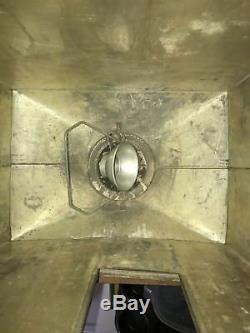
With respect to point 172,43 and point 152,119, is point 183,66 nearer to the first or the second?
point 172,43

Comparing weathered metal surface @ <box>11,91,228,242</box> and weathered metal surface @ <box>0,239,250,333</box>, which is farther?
weathered metal surface @ <box>11,91,228,242</box>

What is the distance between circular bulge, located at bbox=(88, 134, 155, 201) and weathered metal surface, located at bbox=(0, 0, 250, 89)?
26cm

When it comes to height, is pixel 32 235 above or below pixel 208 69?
below

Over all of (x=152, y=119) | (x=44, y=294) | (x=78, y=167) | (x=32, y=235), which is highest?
(x=152, y=119)

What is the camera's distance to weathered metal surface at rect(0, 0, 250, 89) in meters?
0.91

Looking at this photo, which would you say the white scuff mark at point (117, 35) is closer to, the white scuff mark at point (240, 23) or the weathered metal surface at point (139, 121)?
the white scuff mark at point (240, 23)

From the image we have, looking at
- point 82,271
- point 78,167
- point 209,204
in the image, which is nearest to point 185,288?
point 82,271

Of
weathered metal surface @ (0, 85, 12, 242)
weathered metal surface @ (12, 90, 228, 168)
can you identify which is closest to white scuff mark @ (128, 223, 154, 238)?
weathered metal surface @ (12, 90, 228, 168)

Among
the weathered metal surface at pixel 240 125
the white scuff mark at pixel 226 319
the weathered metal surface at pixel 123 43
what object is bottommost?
the white scuff mark at pixel 226 319

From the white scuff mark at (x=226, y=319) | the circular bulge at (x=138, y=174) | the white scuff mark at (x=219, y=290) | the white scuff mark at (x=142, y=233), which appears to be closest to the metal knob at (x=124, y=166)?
the circular bulge at (x=138, y=174)

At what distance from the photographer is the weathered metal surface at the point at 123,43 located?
0.91 meters

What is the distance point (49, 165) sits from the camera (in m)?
1.51

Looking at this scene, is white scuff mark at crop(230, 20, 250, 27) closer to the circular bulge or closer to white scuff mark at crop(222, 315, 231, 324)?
the circular bulge

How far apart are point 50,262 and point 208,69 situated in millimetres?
952
